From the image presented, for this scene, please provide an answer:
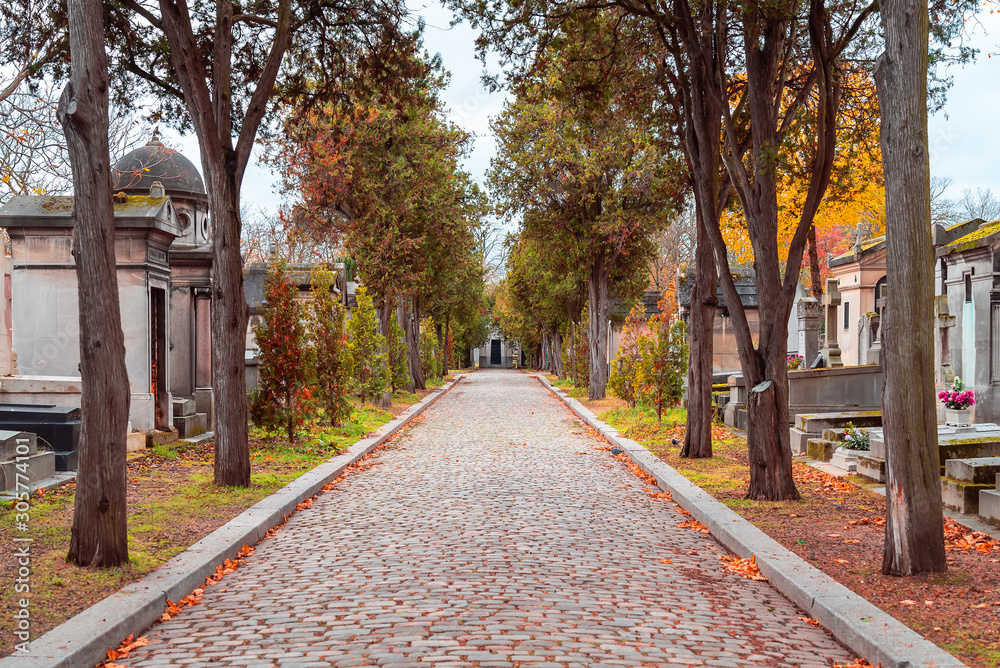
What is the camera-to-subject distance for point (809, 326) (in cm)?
2566

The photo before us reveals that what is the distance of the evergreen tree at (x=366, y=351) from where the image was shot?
20188 millimetres

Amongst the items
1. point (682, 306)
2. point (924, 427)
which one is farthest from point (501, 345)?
point (924, 427)

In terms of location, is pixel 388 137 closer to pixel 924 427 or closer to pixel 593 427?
pixel 593 427

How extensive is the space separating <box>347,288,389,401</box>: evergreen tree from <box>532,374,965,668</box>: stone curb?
39.7ft

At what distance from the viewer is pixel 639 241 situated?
91.8 ft

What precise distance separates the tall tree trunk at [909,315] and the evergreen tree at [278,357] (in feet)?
31.8

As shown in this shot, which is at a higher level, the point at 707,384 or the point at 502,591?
the point at 707,384

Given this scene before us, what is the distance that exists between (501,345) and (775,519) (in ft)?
322

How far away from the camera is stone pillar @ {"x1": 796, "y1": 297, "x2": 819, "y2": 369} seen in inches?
993

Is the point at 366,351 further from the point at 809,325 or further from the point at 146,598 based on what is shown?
the point at 146,598

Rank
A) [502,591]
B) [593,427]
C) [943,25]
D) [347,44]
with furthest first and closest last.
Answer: [593,427]
[347,44]
[943,25]
[502,591]

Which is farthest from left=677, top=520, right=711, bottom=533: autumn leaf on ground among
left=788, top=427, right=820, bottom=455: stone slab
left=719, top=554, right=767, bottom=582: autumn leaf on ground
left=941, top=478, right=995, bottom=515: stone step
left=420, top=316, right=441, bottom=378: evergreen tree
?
left=420, top=316, right=441, bottom=378: evergreen tree

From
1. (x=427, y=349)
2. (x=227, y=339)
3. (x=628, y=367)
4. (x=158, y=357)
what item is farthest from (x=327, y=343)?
(x=427, y=349)

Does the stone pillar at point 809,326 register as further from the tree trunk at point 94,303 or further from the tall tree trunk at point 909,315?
the tree trunk at point 94,303
